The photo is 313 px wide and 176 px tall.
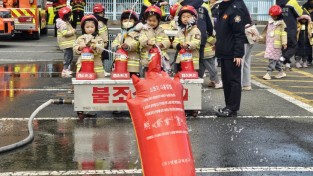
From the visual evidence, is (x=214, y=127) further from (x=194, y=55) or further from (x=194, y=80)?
(x=194, y=55)

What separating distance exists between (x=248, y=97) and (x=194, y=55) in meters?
1.54

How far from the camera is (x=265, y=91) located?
1127 cm

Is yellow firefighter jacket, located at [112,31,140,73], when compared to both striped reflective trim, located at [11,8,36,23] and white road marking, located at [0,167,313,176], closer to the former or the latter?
white road marking, located at [0,167,313,176]

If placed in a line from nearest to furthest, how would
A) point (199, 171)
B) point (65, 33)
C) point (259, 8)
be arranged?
1. point (199, 171)
2. point (65, 33)
3. point (259, 8)

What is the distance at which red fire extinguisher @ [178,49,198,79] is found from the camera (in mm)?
8773

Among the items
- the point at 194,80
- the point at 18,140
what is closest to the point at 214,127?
the point at 194,80

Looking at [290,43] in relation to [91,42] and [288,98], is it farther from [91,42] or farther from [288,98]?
[91,42]

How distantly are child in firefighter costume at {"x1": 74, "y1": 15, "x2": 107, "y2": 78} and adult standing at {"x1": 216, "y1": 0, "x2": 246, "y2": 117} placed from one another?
1.71m

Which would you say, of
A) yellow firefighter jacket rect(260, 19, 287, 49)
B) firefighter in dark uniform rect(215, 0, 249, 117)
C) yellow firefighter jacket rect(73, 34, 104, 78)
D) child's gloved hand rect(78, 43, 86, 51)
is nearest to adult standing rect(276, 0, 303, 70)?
yellow firefighter jacket rect(260, 19, 287, 49)

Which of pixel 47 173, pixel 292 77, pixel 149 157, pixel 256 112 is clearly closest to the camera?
pixel 149 157

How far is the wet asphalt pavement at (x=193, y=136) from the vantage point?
6297 mm

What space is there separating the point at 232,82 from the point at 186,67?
0.69 m

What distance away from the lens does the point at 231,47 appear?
8703 millimetres

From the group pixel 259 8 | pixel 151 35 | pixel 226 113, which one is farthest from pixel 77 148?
pixel 259 8
